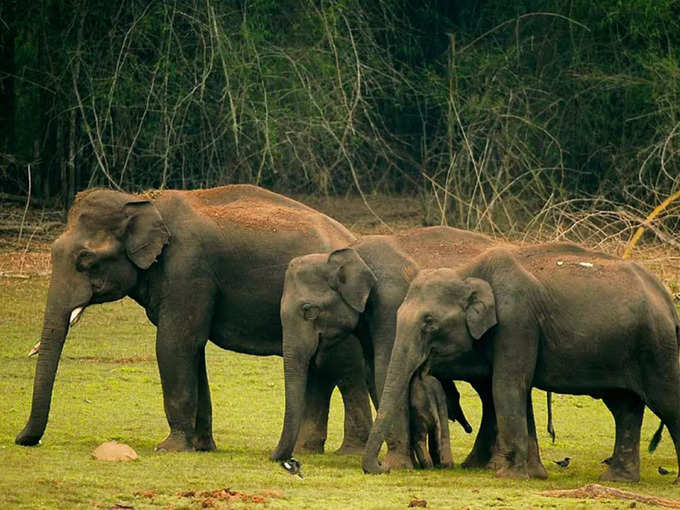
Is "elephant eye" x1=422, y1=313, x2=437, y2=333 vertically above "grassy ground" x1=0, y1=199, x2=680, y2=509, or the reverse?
"elephant eye" x1=422, y1=313, x2=437, y2=333

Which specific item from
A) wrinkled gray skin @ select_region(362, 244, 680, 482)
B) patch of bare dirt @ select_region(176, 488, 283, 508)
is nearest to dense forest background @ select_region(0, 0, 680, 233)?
wrinkled gray skin @ select_region(362, 244, 680, 482)

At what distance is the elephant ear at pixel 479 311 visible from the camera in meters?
11.7

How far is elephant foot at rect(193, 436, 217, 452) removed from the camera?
512 inches

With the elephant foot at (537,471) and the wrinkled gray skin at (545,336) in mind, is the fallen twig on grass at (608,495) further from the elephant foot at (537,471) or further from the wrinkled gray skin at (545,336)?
the elephant foot at (537,471)

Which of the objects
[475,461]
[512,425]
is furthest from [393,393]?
[475,461]

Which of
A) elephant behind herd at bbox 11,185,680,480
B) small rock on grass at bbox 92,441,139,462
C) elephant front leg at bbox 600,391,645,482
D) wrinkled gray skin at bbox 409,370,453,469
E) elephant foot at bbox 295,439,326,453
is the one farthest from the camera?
elephant foot at bbox 295,439,326,453

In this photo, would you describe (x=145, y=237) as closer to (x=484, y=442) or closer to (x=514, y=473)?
(x=484, y=442)

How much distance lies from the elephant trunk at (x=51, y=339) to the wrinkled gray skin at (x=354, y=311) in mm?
1530

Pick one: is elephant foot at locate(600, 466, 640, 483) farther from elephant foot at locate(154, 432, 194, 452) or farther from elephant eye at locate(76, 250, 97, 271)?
elephant eye at locate(76, 250, 97, 271)

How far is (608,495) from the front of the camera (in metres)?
10.6

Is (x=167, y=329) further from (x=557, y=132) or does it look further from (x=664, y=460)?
(x=557, y=132)

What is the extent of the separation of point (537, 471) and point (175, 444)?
261 centimetres

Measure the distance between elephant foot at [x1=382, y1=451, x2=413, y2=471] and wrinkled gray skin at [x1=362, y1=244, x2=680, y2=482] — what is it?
30 cm

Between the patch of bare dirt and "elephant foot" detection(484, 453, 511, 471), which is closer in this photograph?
the patch of bare dirt
